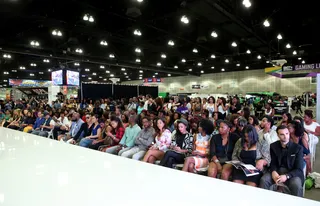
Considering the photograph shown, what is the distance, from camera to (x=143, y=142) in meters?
3.57

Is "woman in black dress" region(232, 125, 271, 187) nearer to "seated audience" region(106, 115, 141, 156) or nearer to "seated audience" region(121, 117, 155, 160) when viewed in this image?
"seated audience" region(121, 117, 155, 160)

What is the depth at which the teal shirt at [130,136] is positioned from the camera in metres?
3.76

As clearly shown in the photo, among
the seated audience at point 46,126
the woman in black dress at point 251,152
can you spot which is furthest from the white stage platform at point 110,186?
the seated audience at point 46,126

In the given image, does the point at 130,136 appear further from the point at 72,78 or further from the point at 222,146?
the point at 72,78

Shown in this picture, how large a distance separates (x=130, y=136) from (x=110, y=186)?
7.30ft

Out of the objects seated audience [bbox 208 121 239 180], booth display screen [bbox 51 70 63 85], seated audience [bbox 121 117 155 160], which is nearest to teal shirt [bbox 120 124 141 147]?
seated audience [bbox 121 117 155 160]

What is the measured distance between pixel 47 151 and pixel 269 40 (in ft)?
37.9

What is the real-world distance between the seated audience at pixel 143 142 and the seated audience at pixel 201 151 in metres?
0.82

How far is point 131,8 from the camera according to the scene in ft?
20.8

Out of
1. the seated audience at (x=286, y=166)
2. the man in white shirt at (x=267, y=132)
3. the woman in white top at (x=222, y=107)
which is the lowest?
the seated audience at (x=286, y=166)

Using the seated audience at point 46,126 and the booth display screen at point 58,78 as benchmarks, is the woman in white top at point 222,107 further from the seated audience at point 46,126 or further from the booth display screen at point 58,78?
the booth display screen at point 58,78

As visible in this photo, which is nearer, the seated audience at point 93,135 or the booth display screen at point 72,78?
the seated audience at point 93,135

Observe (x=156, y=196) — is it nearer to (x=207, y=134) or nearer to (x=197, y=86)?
(x=207, y=134)

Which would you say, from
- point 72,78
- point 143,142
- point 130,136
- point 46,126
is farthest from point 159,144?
point 72,78
